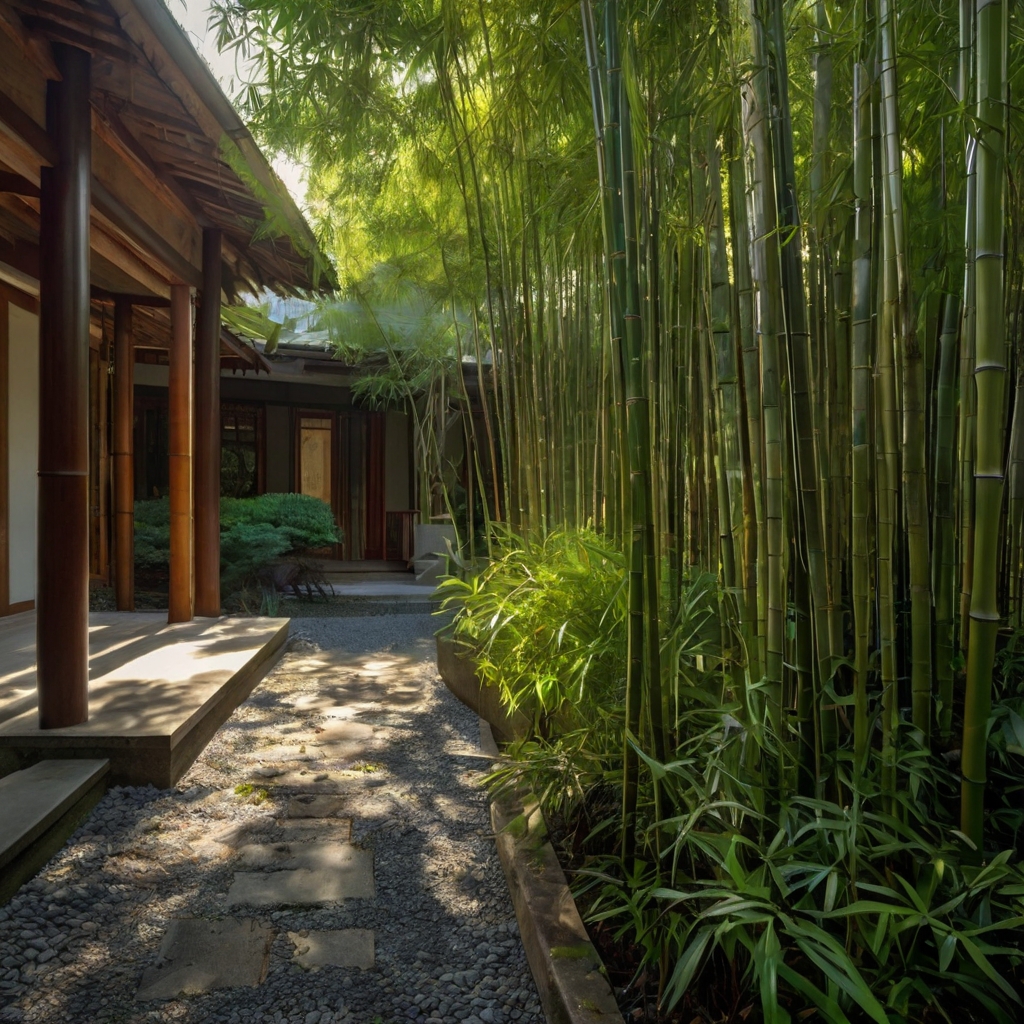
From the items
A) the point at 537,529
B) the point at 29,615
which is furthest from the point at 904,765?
the point at 29,615

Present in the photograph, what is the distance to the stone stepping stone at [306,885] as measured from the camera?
1.78 m

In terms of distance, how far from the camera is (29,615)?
478 centimetres

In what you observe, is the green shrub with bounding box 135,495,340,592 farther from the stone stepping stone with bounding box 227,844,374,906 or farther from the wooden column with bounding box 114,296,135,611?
the stone stepping stone with bounding box 227,844,374,906

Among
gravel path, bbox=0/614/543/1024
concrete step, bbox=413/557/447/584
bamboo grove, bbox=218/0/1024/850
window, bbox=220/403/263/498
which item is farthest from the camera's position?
window, bbox=220/403/263/498

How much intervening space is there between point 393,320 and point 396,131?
4805 mm

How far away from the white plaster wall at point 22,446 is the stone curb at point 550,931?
417 centimetres

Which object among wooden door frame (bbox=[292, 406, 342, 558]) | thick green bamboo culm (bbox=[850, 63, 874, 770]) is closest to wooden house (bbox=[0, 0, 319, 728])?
thick green bamboo culm (bbox=[850, 63, 874, 770])

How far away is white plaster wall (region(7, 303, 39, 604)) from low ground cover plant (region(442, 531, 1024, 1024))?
432cm

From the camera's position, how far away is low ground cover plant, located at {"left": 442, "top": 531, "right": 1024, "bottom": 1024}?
99cm

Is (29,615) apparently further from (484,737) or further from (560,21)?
(560,21)

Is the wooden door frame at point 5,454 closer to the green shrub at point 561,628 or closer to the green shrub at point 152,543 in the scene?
the green shrub at point 152,543

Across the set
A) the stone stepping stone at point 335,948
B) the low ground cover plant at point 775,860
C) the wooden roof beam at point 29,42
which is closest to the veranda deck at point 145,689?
the stone stepping stone at point 335,948

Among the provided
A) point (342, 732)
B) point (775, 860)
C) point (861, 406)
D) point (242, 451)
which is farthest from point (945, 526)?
point (242, 451)

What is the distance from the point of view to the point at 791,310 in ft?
3.99
